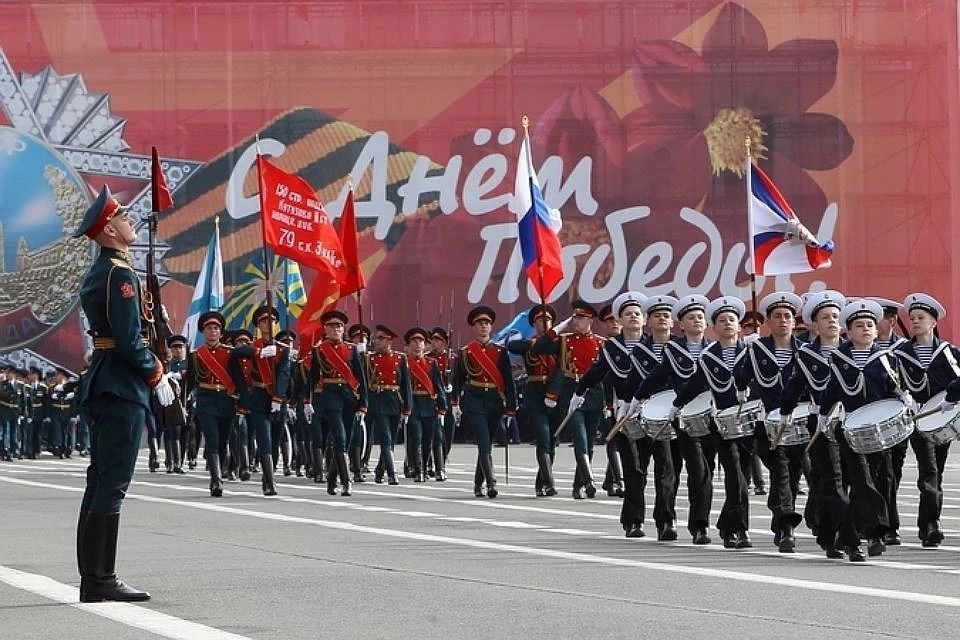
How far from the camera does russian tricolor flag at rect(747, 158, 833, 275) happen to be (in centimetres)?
2175

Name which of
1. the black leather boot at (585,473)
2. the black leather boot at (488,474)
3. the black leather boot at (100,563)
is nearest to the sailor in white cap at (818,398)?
the black leather boot at (100,563)

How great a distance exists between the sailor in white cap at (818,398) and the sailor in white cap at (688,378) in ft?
2.88

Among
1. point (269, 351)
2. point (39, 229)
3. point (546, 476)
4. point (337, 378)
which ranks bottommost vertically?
point (546, 476)

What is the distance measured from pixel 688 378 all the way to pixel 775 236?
8.36 meters

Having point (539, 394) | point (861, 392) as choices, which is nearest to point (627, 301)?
point (861, 392)

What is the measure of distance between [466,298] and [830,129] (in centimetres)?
921

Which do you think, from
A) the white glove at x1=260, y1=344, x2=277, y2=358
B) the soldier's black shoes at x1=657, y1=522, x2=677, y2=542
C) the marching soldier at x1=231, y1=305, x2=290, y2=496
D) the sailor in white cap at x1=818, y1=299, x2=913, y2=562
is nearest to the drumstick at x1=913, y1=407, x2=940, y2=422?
the sailor in white cap at x1=818, y1=299, x2=913, y2=562

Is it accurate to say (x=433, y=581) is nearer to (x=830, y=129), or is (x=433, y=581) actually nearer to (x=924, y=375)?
(x=924, y=375)

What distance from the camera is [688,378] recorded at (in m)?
14.1

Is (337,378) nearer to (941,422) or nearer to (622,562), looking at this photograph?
(941,422)

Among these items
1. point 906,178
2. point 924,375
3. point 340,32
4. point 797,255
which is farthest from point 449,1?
point 924,375

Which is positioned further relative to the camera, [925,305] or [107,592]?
[925,305]

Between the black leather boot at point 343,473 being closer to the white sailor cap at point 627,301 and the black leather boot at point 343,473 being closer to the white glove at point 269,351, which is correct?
the white glove at point 269,351

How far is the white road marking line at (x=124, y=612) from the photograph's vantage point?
8648 millimetres
